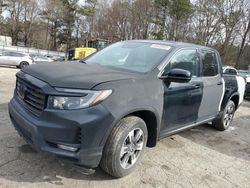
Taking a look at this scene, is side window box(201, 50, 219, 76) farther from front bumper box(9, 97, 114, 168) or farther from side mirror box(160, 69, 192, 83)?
front bumper box(9, 97, 114, 168)

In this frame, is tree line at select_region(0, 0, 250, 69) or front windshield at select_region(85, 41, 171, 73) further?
tree line at select_region(0, 0, 250, 69)

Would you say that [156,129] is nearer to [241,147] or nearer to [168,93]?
[168,93]

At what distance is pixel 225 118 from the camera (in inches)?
227

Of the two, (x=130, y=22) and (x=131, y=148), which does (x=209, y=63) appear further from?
(x=130, y=22)

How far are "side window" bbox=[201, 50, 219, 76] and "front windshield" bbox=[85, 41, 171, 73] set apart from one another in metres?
0.94

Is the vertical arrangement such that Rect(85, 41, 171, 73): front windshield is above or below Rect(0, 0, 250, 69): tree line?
below

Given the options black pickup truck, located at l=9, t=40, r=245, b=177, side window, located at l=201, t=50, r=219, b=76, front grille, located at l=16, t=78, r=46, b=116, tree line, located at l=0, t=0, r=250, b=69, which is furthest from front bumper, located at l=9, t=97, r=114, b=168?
tree line, located at l=0, t=0, r=250, b=69

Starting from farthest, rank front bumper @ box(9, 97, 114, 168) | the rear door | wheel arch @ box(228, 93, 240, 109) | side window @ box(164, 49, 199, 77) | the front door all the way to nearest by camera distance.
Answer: wheel arch @ box(228, 93, 240, 109) < the rear door < side window @ box(164, 49, 199, 77) < the front door < front bumper @ box(9, 97, 114, 168)

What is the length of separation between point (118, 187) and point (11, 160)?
1435 millimetres

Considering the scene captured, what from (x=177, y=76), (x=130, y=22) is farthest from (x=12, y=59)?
(x=130, y=22)

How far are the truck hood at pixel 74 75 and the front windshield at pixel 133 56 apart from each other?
0.32 m

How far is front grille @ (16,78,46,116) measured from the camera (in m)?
2.85

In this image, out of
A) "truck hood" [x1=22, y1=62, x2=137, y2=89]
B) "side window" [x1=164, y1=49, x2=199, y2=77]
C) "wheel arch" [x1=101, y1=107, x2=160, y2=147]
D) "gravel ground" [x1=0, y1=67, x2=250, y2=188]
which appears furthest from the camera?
"side window" [x1=164, y1=49, x2=199, y2=77]

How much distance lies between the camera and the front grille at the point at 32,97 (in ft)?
9.35
